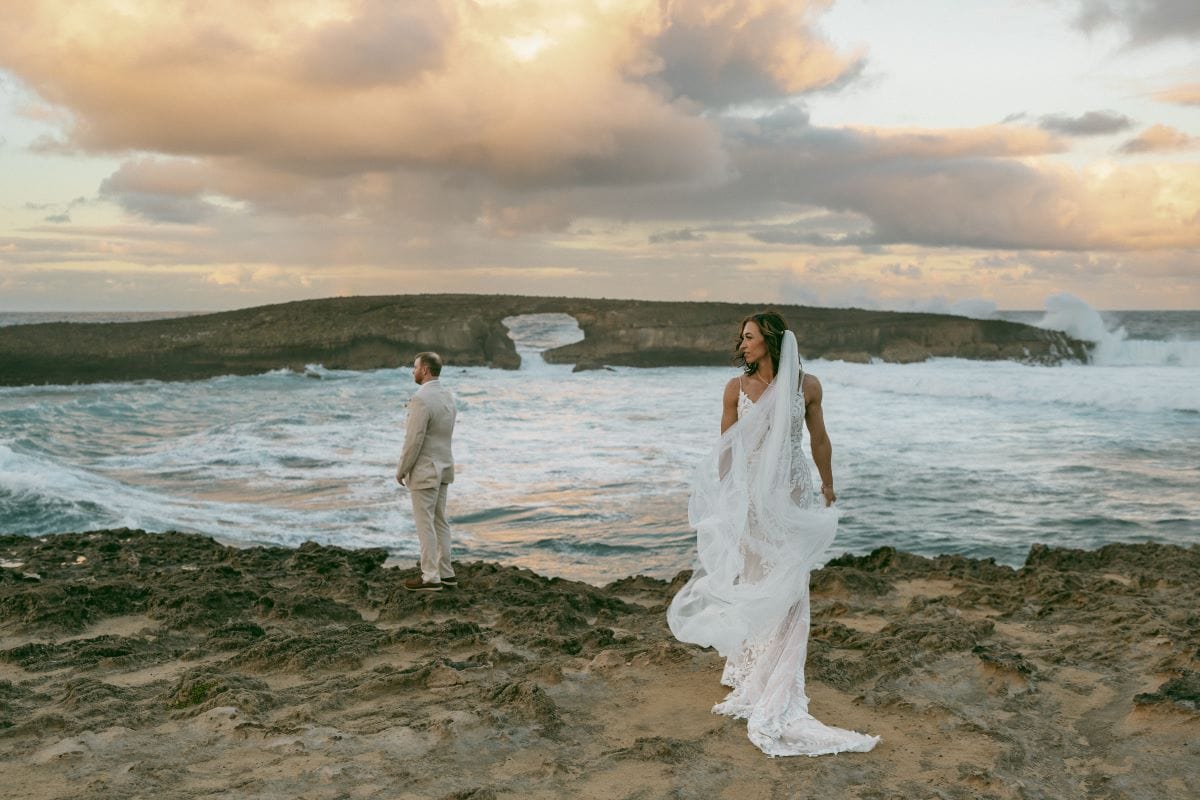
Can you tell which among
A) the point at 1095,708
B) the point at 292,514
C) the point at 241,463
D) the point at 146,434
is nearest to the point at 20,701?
the point at 1095,708

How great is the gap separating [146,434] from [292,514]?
33.6 feet

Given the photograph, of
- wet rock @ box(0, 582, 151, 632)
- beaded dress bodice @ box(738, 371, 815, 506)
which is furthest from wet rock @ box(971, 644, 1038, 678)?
wet rock @ box(0, 582, 151, 632)

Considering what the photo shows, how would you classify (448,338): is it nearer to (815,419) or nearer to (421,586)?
(421,586)

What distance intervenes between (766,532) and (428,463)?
146 inches

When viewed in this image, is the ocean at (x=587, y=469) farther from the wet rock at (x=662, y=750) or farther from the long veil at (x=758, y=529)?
the wet rock at (x=662, y=750)

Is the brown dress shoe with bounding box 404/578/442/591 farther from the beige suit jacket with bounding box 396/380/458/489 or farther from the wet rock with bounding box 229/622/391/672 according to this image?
the wet rock with bounding box 229/622/391/672

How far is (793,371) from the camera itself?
464 cm

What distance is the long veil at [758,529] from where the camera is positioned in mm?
4684

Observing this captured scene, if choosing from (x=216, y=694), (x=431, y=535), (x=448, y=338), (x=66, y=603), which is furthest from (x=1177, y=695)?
(x=448, y=338)

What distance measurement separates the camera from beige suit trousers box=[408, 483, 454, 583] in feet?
25.5

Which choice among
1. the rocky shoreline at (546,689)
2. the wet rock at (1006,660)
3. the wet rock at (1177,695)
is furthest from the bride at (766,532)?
the wet rock at (1177,695)

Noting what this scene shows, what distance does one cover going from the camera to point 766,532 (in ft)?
15.6

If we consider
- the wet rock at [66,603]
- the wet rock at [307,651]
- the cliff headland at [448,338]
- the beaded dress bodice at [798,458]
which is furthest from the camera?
the cliff headland at [448,338]

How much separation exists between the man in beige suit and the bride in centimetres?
331
